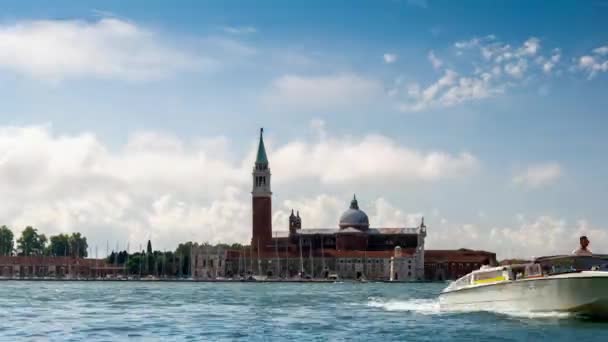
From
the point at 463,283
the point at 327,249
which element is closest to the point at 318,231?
the point at 327,249

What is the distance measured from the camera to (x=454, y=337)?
104ft

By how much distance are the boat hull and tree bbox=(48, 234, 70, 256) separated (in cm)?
15409

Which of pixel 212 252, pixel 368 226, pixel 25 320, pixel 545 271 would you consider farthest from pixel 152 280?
pixel 545 271

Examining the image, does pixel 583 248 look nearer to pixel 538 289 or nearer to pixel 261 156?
pixel 538 289

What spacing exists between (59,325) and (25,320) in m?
3.87

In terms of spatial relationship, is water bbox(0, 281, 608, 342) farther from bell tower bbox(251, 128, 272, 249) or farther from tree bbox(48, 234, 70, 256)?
tree bbox(48, 234, 70, 256)

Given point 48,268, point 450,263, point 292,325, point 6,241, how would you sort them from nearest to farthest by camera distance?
point 292,325, point 450,263, point 48,268, point 6,241

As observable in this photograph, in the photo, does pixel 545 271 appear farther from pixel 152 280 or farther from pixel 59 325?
pixel 152 280

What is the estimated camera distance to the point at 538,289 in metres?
34.8

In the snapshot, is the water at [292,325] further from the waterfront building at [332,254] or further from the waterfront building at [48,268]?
the waterfront building at [48,268]

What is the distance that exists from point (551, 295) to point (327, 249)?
131717 mm

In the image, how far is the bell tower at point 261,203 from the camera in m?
155

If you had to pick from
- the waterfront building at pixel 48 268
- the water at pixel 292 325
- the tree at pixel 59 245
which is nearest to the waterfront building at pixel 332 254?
the waterfront building at pixel 48 268

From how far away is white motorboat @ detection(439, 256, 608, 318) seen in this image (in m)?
33.2
